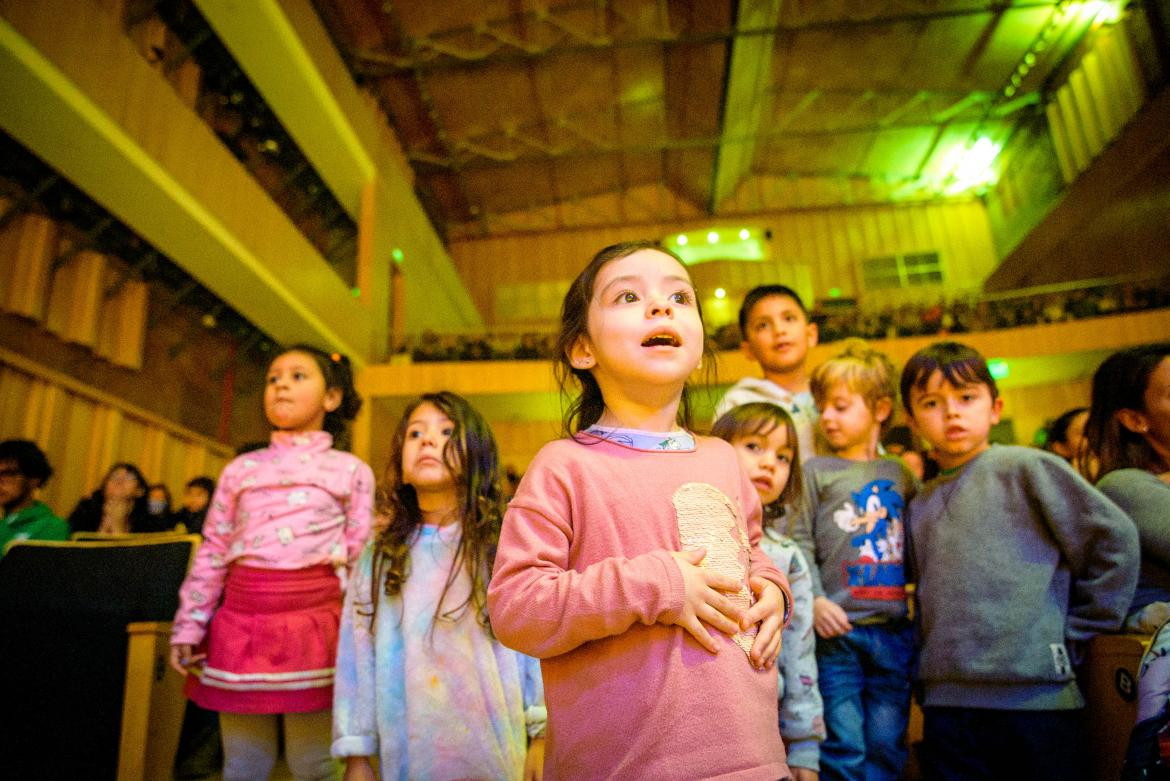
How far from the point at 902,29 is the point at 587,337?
40.2 ft

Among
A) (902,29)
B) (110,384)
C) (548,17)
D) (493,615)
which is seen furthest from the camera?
(902,29)

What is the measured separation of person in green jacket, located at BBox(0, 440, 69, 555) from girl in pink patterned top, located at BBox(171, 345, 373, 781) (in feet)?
7.44

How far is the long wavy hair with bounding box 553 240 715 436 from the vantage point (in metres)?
1.28

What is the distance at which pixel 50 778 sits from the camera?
6.88 ft

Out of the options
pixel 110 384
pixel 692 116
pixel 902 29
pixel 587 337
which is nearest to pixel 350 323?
pixel 110 384

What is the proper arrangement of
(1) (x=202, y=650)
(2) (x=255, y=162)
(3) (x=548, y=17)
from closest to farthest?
(1) (x=202, y=650)
(2) (x=255, y=162)
(3) (x=548, y=17)

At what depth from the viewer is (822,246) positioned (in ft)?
50.3

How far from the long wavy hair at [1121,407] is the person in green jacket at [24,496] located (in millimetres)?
4442

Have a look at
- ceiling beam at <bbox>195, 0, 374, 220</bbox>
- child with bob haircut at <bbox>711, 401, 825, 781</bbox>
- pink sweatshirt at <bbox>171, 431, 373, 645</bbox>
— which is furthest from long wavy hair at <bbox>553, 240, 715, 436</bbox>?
ceiling beam at <bbox>195, 0, 374, 220</bbox>

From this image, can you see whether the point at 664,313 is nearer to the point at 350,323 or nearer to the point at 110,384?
the point at 110,384

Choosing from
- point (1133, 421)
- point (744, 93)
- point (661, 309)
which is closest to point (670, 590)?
point (661, 309)

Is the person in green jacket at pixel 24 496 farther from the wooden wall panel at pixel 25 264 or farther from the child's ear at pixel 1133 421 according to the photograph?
the child's ear at pixel 1133 421

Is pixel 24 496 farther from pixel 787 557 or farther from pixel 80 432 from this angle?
pixel 787 557

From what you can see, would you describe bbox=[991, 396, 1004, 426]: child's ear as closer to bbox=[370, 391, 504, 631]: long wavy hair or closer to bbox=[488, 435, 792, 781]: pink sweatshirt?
bbox=[488, 435, 792, 781]: pink sweatshirt
